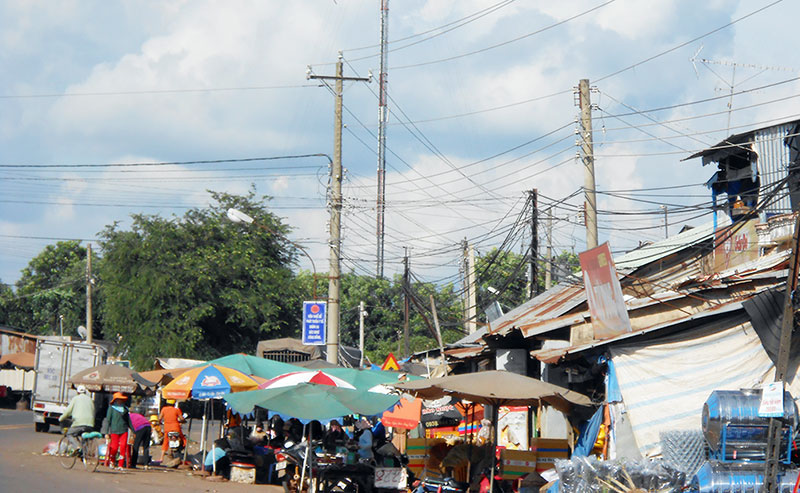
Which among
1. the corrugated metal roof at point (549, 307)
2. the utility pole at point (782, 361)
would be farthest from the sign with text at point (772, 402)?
the corrugated metal roof at point (549, 307)

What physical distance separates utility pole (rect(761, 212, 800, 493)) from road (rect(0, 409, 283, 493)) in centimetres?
950

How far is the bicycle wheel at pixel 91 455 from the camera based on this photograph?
1711cm

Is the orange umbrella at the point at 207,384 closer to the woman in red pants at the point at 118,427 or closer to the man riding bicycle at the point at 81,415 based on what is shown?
the woman in red pants at the point at 118,427

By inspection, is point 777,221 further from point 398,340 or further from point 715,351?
point 398,340

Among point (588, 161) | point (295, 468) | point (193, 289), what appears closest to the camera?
point (295, 468)

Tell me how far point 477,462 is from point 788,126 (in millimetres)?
10826

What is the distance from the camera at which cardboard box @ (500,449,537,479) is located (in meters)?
15.8

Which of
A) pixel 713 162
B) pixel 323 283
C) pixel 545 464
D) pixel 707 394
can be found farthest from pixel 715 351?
pixel 323 283

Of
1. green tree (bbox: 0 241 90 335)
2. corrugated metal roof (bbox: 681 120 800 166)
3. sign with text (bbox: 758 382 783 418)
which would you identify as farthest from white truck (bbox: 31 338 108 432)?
green tree (bbox: 0 241 90 335)

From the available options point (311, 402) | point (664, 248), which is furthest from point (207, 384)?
point (664, 248)

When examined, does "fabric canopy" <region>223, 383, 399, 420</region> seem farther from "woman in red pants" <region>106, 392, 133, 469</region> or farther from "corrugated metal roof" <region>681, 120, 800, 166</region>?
"corrugated metal roof" <region>681, 120, 800, 166</region>

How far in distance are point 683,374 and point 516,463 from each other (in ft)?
11.9

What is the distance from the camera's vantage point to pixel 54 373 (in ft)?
92.4

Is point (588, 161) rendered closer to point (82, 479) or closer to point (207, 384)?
point (207, 384)
